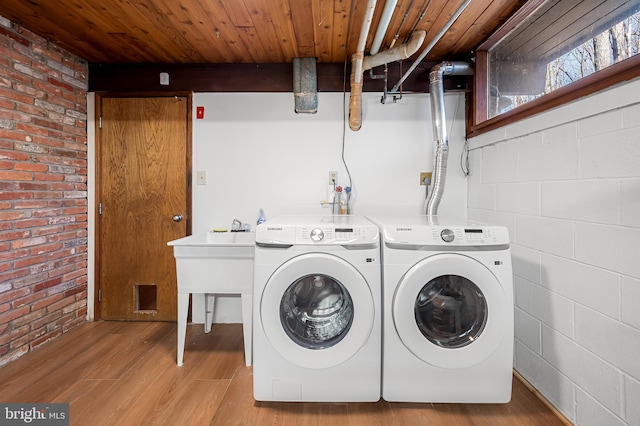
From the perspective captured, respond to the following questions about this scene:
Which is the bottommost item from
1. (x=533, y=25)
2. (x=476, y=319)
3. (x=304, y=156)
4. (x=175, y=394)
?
(x=175, y=394)

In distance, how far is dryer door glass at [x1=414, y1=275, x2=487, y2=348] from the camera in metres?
1.44

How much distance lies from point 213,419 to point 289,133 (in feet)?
6.39

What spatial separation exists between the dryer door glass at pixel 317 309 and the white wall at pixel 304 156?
0.97 metres

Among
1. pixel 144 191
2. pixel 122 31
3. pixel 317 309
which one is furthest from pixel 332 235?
pixel 122 31

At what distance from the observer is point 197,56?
7.48ft

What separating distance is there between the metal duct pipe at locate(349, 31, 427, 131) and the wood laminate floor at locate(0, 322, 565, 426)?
1.88 meters

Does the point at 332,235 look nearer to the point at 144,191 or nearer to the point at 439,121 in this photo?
the point at 439,121

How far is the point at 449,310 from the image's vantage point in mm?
1499

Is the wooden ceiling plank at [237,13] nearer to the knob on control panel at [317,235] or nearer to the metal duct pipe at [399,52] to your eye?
the metal duct pipe at [399,52]

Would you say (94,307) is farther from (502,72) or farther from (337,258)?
(502,72)

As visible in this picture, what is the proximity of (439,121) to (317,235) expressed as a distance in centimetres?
144

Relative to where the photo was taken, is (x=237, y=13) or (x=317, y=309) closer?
(x=317, y=309)

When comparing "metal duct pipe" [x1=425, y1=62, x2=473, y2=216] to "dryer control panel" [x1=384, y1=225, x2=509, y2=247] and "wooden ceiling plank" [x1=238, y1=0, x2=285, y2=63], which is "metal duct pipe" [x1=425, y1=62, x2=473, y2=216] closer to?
"dryer control panel" [x1=384, y1=225, x2=509, y2=247]

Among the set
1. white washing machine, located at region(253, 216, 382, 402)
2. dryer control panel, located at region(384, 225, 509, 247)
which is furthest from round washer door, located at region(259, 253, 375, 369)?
dryer control panel, located at region(384, 225, 509, 247)
